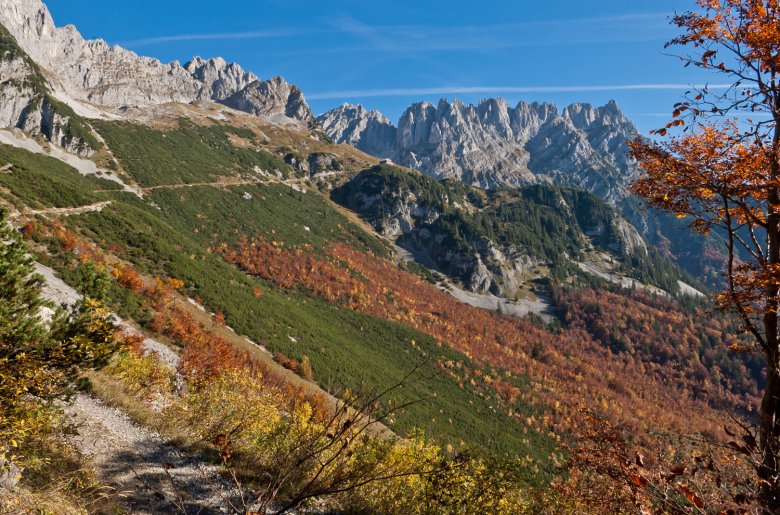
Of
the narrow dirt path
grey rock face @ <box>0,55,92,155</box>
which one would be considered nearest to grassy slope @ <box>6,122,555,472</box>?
the narrow dirt path

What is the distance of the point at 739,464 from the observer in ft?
21.2

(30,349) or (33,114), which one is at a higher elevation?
(33,114)

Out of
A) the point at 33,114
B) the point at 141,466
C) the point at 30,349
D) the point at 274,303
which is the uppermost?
the point at 33,114

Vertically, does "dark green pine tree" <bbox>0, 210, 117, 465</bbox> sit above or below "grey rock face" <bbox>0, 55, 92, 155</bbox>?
below

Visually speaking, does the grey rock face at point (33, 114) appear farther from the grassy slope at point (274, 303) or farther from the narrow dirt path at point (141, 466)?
the narrow dirt path at point (141, 466)

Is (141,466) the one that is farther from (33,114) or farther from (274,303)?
(33,114)

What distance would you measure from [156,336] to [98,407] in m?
19.0

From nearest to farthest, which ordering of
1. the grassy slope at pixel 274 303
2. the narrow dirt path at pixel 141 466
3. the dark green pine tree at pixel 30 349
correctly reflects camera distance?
the dark green pine tree at pixel 30 349 < the narrow dirt path at pixel 141 466 < the grassy slope at pixel 274 303

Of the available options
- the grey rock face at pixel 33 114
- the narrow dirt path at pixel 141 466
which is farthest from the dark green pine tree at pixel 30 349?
the grey rock face at pixel 33 114

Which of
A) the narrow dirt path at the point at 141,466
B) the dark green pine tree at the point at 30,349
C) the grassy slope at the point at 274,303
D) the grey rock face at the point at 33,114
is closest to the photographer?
the dark green pine tree at the point at 30,349

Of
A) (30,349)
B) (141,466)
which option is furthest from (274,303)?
(30,349)

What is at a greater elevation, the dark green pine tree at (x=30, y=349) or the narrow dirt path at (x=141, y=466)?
the dark green pine tree at (x=30, y=349)

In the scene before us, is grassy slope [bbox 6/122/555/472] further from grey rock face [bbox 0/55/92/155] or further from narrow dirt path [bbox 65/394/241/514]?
grey rock face [bbox 0/55/92/155]

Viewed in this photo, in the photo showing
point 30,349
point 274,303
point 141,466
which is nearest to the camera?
point 30,349
